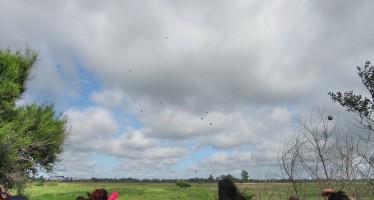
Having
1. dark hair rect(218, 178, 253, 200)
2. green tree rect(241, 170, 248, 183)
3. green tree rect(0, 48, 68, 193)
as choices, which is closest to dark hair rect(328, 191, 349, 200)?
dark hair rect(218, 178, 253, 200)

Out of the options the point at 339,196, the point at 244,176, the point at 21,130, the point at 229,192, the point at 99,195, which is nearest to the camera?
the point at 339,196

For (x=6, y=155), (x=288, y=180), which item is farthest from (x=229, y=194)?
(x=6, y=155)

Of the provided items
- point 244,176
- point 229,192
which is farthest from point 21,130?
point 229,192

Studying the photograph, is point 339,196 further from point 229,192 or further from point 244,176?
point 244,176

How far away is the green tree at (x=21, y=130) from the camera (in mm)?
24297

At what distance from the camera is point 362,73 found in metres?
8.38

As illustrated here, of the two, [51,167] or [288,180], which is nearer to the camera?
[288,180]

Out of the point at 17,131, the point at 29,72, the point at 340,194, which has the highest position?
the point at 29,72

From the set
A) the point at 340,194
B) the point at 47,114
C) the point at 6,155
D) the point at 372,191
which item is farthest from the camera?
the point at 47,114

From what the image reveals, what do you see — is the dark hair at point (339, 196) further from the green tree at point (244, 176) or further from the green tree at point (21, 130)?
the green tree at point (21, 130)

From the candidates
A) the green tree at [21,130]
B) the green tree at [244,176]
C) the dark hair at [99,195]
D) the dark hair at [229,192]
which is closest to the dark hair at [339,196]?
the dark hair at [229,192]

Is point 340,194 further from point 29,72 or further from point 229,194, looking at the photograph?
point 29,72

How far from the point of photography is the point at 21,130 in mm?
25125

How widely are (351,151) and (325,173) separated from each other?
712 millimetres
